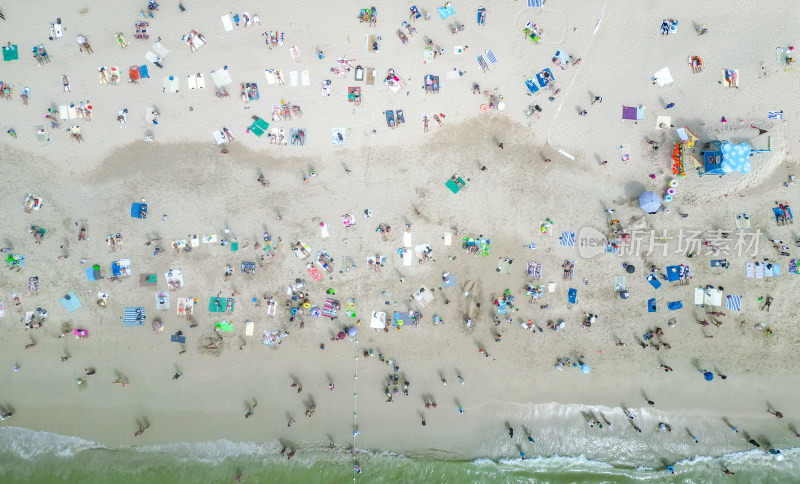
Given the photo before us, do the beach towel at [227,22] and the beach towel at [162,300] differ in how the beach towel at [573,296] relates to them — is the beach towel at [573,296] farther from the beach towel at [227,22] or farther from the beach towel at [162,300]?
the beach towel at [227,22]

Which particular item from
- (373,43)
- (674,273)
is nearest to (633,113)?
(674,273)

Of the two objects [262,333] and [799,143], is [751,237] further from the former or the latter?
[262,333]

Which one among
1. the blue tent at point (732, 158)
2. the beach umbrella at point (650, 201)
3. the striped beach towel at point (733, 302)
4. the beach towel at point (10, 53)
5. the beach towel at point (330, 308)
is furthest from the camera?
the striped beach towel at point (733, 302)

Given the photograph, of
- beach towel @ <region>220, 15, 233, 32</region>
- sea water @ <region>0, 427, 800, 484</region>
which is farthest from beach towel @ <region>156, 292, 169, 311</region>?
beach towel @ <region>220, 15, 233, 32</region>

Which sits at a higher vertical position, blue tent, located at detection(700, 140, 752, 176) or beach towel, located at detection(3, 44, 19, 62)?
beach towel, located at detection(3, 44, 19, 62)

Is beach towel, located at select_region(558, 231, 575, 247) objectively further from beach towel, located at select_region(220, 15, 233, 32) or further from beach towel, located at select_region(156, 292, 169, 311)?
beach towel, located at select_region(156, 292, 169, 311)

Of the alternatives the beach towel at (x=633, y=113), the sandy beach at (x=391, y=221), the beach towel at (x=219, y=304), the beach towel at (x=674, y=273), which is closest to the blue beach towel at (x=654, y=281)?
the sandy beach at (x=391, y=221)

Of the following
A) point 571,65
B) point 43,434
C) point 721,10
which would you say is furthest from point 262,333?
point 721,10
